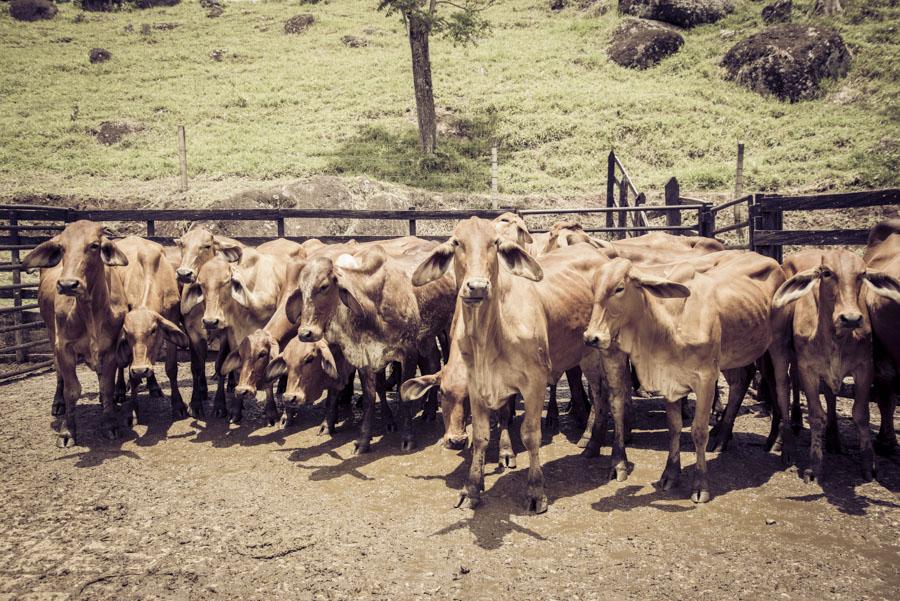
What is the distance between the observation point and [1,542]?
16.9ft

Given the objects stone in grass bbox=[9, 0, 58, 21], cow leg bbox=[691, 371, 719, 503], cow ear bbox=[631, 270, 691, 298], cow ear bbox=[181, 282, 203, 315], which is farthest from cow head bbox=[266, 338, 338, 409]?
stone in grass bbox=[9, 0, 58, 21]

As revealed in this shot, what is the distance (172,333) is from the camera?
805cm

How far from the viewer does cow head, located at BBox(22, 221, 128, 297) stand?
7.12 metres

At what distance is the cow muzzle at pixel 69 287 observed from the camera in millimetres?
6859

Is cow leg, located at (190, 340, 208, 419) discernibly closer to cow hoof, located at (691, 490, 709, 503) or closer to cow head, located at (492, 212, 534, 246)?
cow head, located at (492, 212, 534, 246)

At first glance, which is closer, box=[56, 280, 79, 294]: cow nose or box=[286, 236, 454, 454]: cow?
box=[56, 280, 79, 294]: cow nose

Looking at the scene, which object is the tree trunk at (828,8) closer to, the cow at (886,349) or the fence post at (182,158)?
the fence post at (182,158)

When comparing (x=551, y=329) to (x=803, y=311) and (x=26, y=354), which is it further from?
(x=26, y=354)

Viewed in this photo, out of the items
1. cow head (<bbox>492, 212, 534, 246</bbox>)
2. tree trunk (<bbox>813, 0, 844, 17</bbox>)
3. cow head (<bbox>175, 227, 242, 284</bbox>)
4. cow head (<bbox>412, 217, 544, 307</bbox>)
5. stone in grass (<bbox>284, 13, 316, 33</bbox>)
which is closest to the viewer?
cow head (<bbox>412, 217, 544, 307</bbox>)

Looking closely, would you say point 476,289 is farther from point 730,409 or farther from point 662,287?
point 730,409

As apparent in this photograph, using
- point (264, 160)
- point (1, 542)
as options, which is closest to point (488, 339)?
point (1, 542)

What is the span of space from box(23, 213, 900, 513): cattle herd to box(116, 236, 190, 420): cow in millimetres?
26

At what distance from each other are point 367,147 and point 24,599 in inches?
994

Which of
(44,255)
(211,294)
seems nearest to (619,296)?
(211,294)
